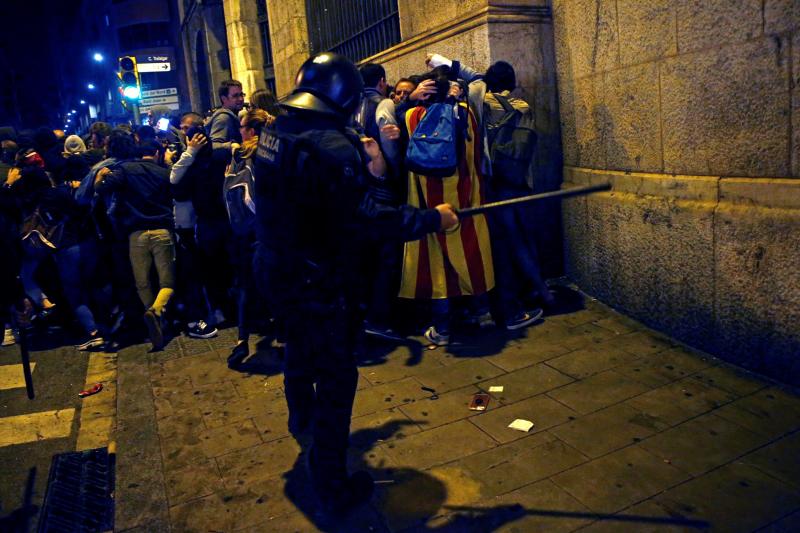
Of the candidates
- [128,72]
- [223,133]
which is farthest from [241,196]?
[128,72]

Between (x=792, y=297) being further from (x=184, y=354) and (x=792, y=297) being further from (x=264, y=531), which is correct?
(x=184, y=354)

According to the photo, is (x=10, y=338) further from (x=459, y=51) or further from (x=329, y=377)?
(x=459, y=51)

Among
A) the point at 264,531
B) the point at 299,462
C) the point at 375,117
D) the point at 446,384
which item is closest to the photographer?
the point at 264,531

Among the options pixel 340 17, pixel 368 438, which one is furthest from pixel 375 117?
pixel 340 17

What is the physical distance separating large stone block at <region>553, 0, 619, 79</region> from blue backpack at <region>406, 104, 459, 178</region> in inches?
55.5

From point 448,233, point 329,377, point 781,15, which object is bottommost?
point 329,377

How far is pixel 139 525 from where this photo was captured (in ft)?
9.70

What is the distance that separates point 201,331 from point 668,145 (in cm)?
440

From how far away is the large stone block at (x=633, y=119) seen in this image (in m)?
4.55

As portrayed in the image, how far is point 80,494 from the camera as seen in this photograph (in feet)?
11.4

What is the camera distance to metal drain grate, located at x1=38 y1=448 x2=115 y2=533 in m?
3.20

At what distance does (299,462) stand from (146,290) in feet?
10.8

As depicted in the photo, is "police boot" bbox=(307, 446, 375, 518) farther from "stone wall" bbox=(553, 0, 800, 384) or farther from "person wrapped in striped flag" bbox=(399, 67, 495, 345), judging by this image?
"stone wall" bbox=(553, 0, 800, 384)

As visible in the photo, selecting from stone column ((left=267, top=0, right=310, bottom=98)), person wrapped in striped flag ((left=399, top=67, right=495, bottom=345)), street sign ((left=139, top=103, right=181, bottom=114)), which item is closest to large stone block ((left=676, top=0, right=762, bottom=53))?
person wrapped in striped flag ((left=399, top=67, right=495, bottom=345))
